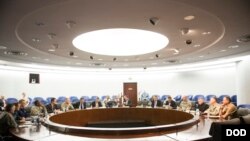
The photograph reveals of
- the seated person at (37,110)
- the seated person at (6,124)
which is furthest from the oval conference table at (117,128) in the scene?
the seated person at (37,110)

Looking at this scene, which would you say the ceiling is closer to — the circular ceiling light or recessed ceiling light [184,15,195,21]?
recessed ceiling light [184,15,195,21]

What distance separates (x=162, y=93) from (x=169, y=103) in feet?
19.4

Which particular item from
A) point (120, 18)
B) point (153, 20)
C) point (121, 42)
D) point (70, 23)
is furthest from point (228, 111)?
point (121, 42)

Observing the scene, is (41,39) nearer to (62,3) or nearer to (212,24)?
(62,3)

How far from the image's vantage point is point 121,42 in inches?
336

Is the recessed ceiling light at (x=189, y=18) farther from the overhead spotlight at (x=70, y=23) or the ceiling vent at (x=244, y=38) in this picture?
the ceiling vent at (x=244, y=38)

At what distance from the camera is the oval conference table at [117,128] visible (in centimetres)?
367

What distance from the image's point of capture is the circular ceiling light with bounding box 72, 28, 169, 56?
732cm

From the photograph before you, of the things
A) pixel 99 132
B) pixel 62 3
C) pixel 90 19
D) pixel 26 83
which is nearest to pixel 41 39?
pixel 90 19

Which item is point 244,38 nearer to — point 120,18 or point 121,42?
point 120,18

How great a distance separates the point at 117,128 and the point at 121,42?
5068 mm

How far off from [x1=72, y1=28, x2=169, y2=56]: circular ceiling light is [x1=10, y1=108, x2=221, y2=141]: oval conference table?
8.13 ft

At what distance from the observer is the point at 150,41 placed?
26.9 feet

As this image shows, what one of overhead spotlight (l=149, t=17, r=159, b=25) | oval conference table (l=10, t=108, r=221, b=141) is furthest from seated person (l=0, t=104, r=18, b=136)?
overhead spotlight (l=149, t=17, r=159, b=25)
